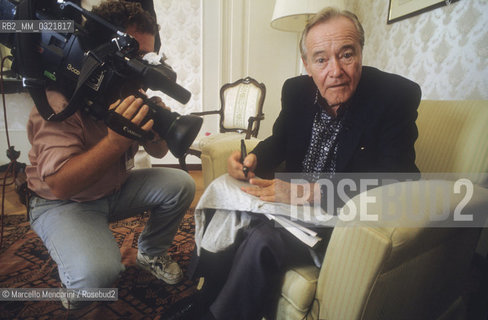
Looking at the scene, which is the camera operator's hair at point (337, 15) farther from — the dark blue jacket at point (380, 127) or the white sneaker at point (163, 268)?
the white sneaker at point (163, 268)

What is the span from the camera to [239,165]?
89 cm

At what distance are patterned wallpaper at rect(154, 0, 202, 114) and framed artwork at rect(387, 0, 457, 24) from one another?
1683mm

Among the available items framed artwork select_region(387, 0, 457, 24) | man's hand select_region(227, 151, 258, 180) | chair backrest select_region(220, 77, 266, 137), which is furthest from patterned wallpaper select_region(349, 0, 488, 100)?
man's hand select_region(227, 151, 258, 180)

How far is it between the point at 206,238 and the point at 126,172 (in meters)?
0.45

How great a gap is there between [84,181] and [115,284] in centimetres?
55

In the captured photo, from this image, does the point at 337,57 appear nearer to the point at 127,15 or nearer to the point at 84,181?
the point at 127,15

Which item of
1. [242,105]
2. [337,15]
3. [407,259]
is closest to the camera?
[407,259]

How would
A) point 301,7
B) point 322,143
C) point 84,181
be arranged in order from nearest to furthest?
point 84,181
point 322,143
point 301,7

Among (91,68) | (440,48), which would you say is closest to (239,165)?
(91,68)

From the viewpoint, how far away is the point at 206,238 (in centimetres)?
75

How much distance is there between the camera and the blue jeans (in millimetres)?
708

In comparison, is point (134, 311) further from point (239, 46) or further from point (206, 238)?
point (239, 46)

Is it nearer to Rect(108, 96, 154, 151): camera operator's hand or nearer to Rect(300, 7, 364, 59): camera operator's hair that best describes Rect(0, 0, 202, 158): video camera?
Rect(108, 96, 154, 151): camera operator's hand

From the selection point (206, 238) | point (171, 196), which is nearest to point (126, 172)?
point (171, 196)
